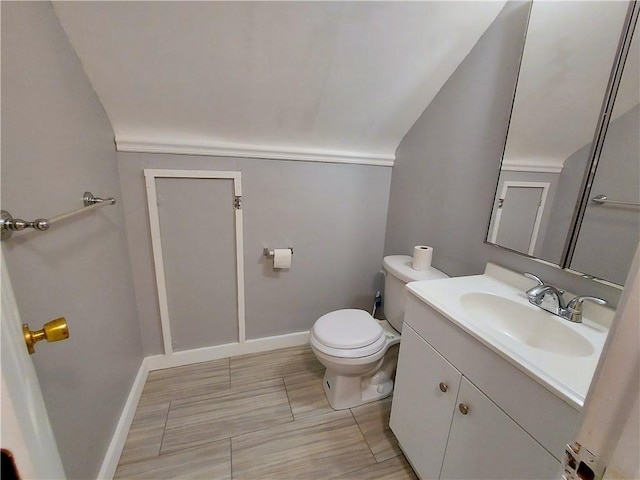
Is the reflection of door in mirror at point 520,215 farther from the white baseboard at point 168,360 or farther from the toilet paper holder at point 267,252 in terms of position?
the white baseboard at point 168,360

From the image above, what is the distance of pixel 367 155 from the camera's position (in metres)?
1.92

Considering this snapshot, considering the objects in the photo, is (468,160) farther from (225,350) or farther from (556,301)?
(225,350)

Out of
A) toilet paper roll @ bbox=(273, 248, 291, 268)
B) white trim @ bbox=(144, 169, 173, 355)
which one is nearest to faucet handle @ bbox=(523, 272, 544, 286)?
toilet paper roll @ bbox=(273, 248, 291, 268)

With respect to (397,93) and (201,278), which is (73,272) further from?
(397,93)

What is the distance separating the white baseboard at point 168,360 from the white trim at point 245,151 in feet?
4.08

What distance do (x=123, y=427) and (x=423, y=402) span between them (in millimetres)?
→ 1383

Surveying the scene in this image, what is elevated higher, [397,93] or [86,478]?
[397,93]

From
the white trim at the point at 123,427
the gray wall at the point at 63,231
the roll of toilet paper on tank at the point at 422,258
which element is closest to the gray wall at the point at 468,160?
the roll of toilet paper on tank at the point at 422,258

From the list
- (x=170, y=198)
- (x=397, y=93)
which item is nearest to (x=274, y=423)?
(x=170, y=198)

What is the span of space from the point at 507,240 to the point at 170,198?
5.59 ft

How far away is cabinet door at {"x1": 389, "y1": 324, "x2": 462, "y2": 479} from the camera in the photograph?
103cm

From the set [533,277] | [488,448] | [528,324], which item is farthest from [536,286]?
[488,448]

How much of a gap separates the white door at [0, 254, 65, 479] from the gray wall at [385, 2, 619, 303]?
4.71 feet

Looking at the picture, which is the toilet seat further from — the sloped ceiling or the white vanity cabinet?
Answer: the sloped ceiling
